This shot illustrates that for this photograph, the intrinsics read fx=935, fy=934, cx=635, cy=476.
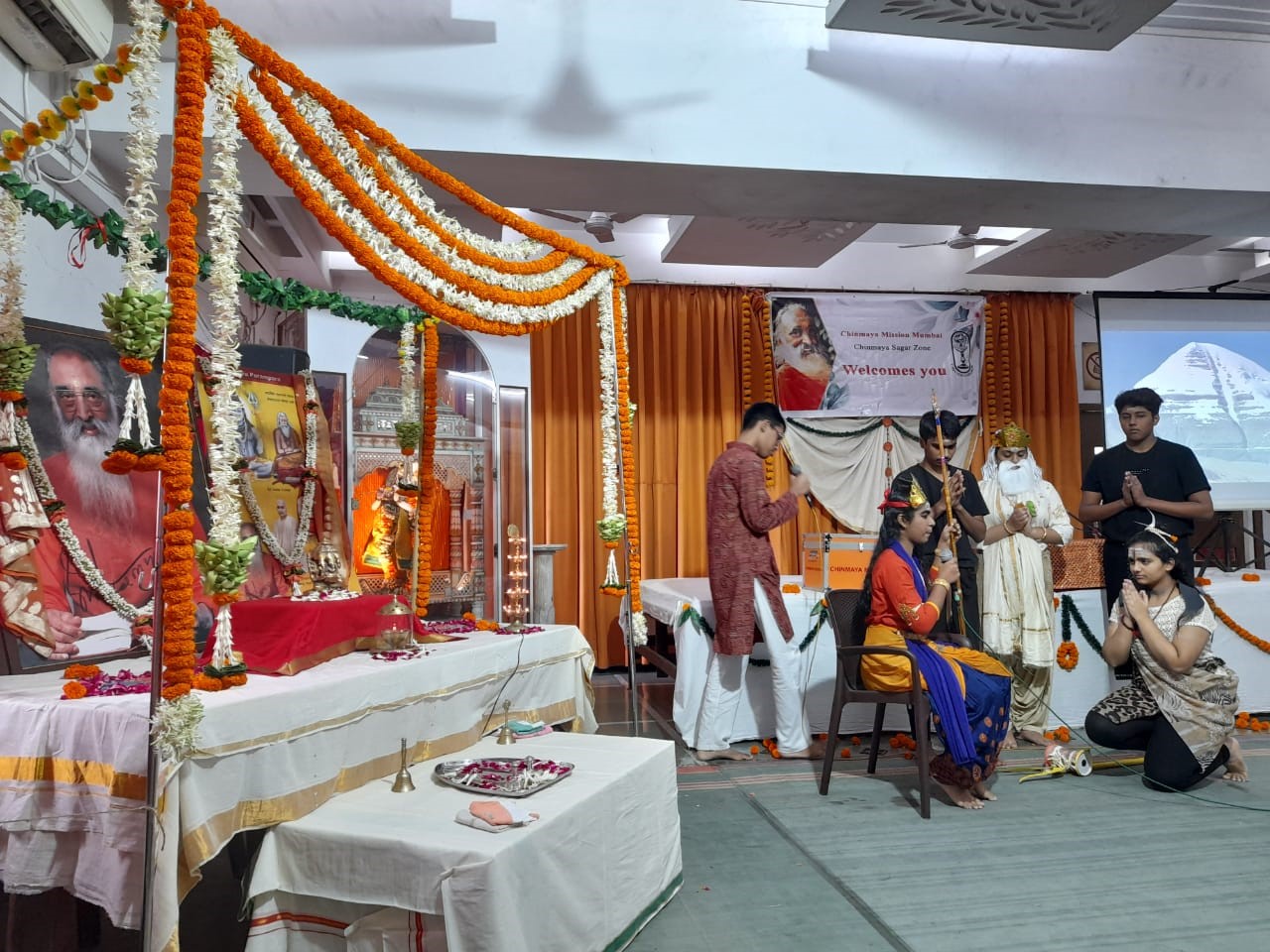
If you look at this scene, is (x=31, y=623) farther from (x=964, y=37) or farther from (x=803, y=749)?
(x=964, y=37)

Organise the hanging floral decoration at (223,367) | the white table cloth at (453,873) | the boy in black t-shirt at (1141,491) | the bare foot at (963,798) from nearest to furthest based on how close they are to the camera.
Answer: the white table cloth at (453,873) → the hanging floral decoration at (223,367) → the bare foot at (963,798) → the boy in black t-shirt at (1141,491)

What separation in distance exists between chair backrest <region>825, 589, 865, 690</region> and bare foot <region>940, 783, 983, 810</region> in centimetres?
55

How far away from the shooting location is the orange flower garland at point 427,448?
412 centimetres

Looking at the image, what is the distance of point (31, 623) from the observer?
2832 millimetres

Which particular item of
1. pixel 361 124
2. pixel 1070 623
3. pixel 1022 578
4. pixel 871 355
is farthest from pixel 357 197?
pixel 871 355

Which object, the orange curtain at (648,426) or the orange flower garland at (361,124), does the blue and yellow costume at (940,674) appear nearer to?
the orange flower garland at (361,124)

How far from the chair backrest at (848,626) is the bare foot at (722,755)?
860 millimetres

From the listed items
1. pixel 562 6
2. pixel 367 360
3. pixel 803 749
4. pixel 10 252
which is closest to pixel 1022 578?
pixel 803 749

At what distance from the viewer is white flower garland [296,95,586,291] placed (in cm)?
256

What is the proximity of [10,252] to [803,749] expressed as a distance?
150 inches

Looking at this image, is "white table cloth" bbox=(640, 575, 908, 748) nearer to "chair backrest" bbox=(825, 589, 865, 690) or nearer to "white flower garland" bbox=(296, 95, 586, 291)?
"chair backrest" bbox=(825, 589, 865, 690)

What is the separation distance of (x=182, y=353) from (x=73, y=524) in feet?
4.55

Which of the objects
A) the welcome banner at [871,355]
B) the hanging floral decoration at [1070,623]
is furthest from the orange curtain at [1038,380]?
the hanging floral decoration at [1070,623]

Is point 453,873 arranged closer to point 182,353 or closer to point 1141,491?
point 182,353
